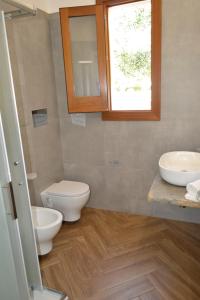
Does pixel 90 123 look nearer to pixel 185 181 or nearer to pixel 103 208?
pixel 103 208

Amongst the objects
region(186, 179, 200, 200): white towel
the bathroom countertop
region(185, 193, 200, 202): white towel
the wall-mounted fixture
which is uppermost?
the wall-mounted fixture

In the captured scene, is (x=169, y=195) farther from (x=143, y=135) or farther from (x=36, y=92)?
(x=36, y=92)

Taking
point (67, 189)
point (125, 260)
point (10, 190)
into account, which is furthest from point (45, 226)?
point (10, 190)

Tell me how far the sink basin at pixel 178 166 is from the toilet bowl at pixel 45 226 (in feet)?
3.40

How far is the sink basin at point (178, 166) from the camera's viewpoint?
5.59 ft

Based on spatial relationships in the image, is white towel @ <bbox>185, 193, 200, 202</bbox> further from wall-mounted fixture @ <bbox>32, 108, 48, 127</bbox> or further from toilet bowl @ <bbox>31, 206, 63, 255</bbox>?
wall-mounted fixture @ <bbox>32, 108, 48, 127</bbox>

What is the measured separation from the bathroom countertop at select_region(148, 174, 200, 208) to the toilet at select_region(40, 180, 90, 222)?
996 mm

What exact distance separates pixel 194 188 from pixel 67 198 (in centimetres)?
138

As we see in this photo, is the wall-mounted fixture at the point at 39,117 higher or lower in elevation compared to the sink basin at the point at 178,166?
higher

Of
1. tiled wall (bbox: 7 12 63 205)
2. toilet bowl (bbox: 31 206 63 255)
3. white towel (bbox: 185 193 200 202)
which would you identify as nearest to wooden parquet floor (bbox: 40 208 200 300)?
toilet bowl (bbox: 31 206 63 255)

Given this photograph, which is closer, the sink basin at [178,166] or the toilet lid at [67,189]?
the sink basin at [178,166]

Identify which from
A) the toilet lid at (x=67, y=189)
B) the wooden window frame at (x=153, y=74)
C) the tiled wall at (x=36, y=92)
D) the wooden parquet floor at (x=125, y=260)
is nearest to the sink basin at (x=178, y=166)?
the wooden window frame at (x=153, y=74)

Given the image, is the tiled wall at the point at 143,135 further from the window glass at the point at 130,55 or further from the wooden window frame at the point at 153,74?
the window glass at the point at 130,55

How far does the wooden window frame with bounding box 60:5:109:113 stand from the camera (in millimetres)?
2324
